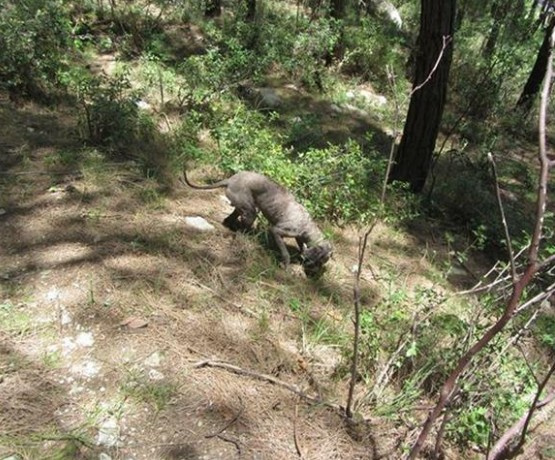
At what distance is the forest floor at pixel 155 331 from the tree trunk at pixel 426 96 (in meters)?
1.93

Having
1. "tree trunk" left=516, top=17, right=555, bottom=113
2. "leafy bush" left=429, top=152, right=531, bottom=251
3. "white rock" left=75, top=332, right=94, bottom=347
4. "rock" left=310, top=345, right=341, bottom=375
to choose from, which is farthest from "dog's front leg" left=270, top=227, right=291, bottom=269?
"tree trunk" left=516, top=17, right=555, bottom=113

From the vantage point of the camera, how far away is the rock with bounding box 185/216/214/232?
454 centimetres

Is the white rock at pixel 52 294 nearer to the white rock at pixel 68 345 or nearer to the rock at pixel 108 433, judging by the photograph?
the white rock at pixel 68 345

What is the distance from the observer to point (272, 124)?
727 centimetres

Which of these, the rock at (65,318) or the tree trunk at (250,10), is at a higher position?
the tree trunk at (250,10)

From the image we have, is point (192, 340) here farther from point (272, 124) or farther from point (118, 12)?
point (118, 12)

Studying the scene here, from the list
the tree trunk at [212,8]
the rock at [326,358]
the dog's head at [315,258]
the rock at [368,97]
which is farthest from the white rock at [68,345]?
the tree trunk at [212,8]

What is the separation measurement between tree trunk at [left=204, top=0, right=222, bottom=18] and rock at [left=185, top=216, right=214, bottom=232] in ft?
21.9

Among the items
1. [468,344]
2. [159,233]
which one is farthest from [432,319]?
[159,233]

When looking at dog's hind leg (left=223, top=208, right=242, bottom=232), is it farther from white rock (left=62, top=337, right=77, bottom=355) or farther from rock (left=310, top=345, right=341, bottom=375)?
white rock (left=62, top=337, right=77, bottom=355)

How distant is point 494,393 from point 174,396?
1989 mm

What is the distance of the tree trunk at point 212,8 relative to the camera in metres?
9.84

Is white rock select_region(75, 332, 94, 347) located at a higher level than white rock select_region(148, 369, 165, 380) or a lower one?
higher

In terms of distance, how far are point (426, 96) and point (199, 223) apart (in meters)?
3.28
